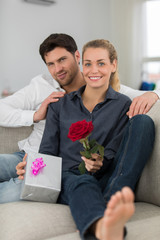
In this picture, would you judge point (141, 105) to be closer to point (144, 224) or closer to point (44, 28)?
point (144, 224)

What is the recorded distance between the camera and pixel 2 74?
4.11m

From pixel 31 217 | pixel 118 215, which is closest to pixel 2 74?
pixel 31 217

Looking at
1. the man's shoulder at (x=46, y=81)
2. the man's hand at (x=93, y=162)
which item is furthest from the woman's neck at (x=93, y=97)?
the man's shoulder at (x=46, y=81)

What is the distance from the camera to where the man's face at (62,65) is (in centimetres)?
198

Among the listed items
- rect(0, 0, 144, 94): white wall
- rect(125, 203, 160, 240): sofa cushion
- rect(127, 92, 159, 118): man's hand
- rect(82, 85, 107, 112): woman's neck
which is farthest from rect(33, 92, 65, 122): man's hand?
rect(0, 0, 144, 94): white wall

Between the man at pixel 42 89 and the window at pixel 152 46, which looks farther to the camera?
the window at pixel 152 46

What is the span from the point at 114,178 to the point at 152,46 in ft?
12.2

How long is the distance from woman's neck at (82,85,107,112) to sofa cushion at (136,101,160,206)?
320 mm

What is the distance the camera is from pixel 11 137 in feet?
6.66

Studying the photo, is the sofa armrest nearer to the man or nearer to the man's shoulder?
the man

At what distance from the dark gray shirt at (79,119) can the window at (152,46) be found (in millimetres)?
3035

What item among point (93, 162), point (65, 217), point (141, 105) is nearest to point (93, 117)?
point (141, 105)

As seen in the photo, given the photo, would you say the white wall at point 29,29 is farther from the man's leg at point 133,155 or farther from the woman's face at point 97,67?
the man's leg at point 133,155

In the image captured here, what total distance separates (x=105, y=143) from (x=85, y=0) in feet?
12.3
